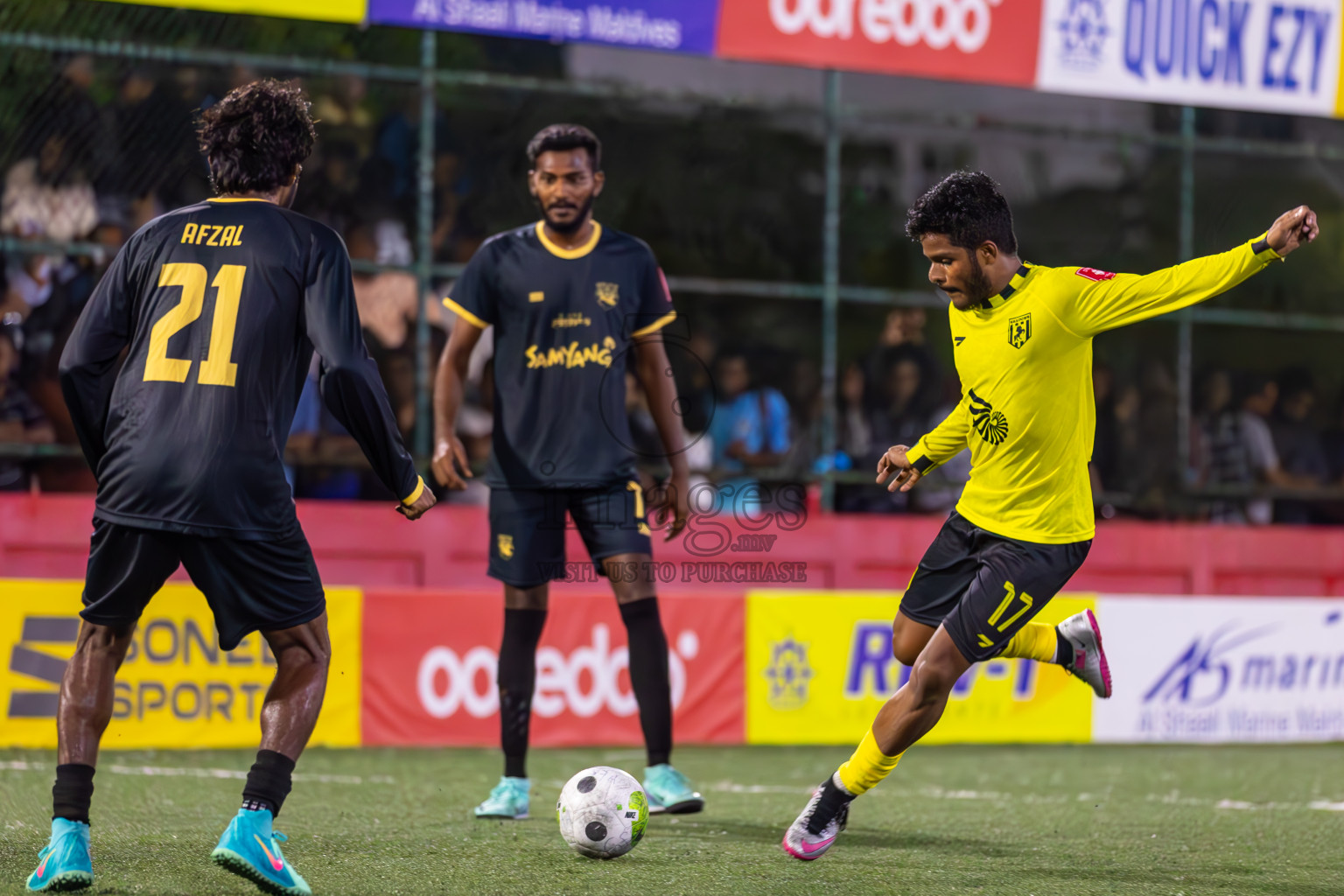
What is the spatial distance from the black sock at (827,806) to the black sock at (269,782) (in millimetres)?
1478

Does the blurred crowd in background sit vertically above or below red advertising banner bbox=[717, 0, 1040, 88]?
below

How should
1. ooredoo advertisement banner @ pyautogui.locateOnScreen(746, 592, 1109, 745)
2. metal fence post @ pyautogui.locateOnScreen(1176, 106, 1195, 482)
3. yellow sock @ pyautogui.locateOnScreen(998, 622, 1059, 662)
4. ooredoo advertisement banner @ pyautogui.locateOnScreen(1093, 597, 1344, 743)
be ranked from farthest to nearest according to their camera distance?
1. metal fence post @ pyautogui.locateOnScreen(1176, 106, 1195, 482)
2. ooredoo advertisement banner @ pyautogui.locateOnScreen(1093, 597, 1344, 743)
3. ooredoo advertisement banner @ pyautogui.locateOnScreen(746, 592, 1109, 745)
4. yellow sock @ pyautogui.locateOnScreen(998, 622, 1059, 662)

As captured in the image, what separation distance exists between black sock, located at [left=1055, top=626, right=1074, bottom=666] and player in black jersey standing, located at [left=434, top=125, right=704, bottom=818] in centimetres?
129

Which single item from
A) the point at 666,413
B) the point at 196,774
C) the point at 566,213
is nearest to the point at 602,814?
the point at 666,413

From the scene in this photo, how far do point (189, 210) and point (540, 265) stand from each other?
1860 millimetres

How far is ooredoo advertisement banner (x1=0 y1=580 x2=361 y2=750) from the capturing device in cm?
747

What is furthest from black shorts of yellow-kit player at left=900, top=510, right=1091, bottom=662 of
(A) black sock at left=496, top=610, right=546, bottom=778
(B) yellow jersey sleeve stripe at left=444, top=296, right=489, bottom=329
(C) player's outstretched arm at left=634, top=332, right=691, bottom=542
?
(B) yellow jersey sleeve stripe at left=444, top=296, right=489, bottom=329

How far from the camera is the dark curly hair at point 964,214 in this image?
14.9 feet

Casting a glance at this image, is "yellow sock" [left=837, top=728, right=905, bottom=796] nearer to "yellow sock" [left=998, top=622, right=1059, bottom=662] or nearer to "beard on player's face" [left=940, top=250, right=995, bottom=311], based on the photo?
"yellow sock" [left=998, top=622, right=1059, bottom=662]

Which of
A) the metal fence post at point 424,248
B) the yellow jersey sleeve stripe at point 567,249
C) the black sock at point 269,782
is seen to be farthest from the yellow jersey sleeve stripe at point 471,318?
the metal fence post at point 424,248

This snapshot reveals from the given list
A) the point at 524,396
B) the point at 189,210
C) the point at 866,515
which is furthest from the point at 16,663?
the point at 866,515

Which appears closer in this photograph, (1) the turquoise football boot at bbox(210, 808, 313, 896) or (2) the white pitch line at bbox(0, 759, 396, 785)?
(1) the turquoise football boot at bbox(210, 808, 313, 896)

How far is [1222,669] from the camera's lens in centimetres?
922

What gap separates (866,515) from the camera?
1042 cm
